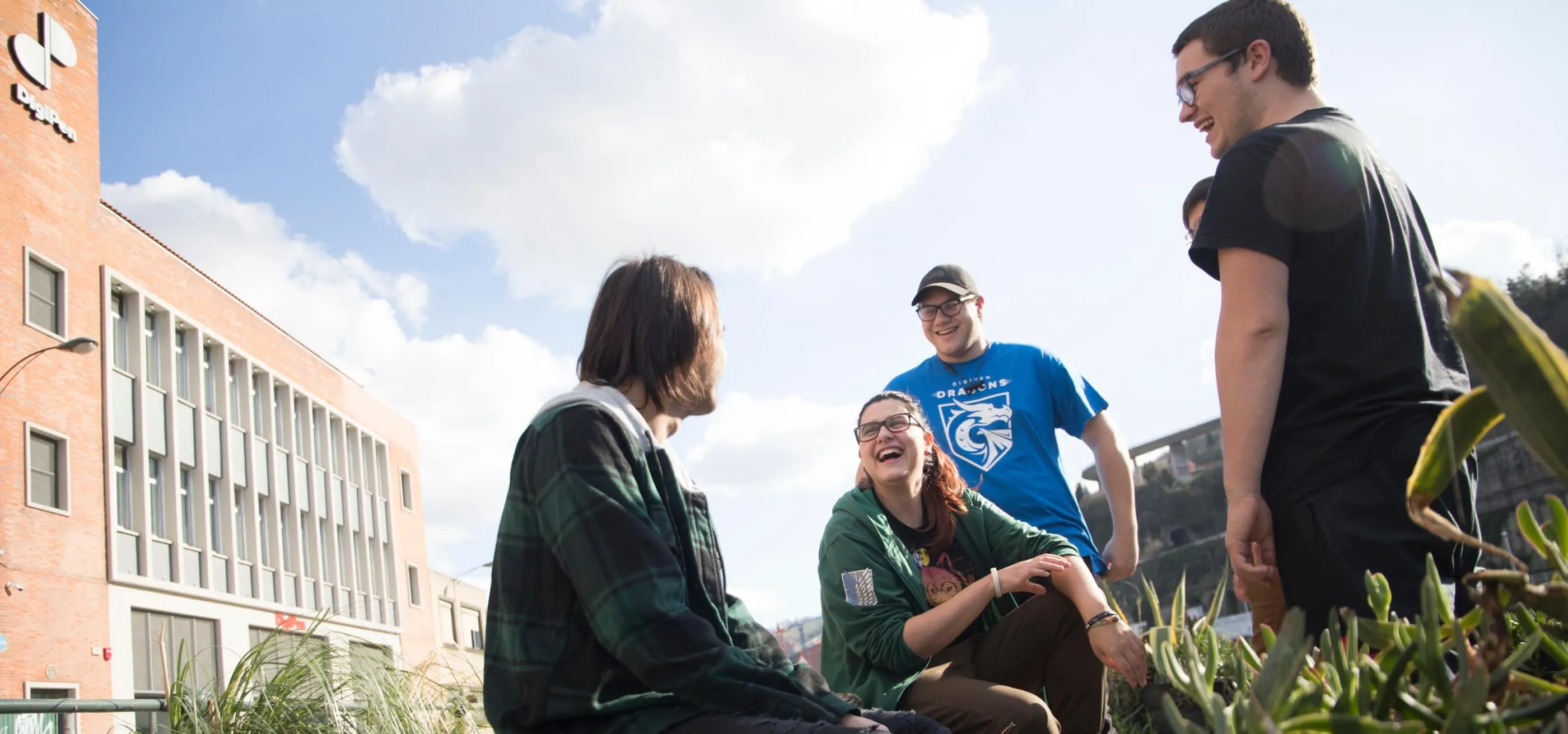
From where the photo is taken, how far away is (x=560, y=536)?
6.43ft

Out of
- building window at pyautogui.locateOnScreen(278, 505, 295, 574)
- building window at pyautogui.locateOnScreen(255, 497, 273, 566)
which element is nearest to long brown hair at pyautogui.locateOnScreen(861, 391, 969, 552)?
building window at pyautogui.locateOnScreen(255, 497, 273, 566)

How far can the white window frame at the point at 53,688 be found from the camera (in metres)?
20.4

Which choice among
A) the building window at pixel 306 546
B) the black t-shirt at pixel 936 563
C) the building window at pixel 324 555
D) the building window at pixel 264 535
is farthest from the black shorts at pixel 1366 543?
the building window at pixel 324 555

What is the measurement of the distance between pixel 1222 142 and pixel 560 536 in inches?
64.8

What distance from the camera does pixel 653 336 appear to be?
2.36m

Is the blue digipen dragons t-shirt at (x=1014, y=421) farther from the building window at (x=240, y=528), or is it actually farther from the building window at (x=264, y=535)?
the building window at (x=264, y=535)

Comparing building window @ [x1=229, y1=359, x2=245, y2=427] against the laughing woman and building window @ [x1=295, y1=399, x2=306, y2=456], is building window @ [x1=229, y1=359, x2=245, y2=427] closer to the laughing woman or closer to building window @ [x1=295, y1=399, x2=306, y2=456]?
building window @ [x1=295, y1=399, x2=306, y2=456]

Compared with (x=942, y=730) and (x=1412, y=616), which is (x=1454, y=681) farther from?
(x=942, y=730)

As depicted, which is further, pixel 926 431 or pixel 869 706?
pixel 926 431

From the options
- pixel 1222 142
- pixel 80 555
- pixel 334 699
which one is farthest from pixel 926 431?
pixel 80 555

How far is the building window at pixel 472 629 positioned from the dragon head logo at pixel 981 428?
163 feet

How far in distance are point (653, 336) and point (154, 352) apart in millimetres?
28807

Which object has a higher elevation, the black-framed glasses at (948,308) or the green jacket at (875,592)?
the black-framed glasses at (948,308)

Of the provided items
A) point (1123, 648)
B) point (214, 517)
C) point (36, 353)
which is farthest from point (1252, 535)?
point (214, 517)
